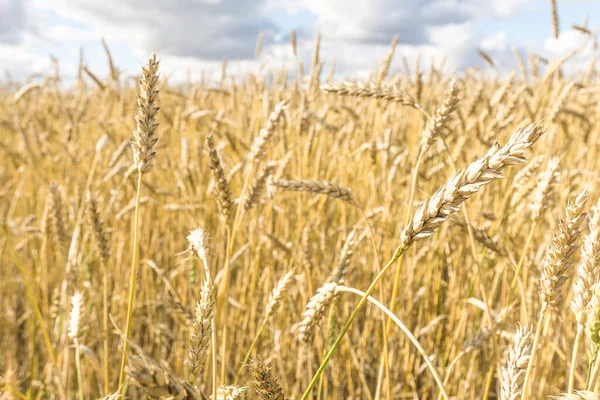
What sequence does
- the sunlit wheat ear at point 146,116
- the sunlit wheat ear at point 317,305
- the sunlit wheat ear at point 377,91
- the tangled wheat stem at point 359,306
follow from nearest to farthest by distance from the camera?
the tangled wheat stem at point 359,306 < the sunlit wheat ear at point 146,116 < the sunlit wheat ear at point 317,305 < the sunlit wheat ear at point 377,91

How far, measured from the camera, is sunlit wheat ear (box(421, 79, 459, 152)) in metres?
0.99

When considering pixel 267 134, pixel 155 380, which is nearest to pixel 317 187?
pixel 267 134

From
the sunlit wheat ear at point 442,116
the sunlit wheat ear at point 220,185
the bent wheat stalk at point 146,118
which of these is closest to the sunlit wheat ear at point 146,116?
the bent wheat stalk at point 146,118

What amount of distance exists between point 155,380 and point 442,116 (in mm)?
817

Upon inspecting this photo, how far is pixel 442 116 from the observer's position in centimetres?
99

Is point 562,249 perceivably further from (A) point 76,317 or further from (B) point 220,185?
(A) point 76,317

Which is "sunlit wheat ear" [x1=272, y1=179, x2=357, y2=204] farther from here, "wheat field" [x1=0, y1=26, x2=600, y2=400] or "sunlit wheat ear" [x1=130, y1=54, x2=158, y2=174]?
"sunlit wheat ear" [x1=130, y1=54, x2=158, y2=174]

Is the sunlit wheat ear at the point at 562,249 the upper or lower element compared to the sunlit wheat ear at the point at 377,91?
lower

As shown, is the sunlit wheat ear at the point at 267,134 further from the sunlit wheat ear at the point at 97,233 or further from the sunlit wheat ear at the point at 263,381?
the sunlit wheat ear at the point at 263,381

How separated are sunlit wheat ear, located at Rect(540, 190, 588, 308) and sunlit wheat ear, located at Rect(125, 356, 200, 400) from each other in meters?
0.47

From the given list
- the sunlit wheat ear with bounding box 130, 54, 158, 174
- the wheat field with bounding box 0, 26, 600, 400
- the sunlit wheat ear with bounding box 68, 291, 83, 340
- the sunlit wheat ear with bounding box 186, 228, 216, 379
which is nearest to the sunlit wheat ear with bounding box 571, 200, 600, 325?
the wheat field with bounding box 0, 26, 600, 400

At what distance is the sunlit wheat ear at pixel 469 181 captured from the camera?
1.49 feet

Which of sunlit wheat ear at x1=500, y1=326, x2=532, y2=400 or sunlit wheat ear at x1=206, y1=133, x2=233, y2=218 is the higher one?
sunlit wheat ear at x1=206, y1=133, x2=233, y2=218

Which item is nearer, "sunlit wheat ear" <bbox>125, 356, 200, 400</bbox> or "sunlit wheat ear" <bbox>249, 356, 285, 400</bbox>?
"sunlit wheat ear" <bbox>125, 356, 200, 400</bbox>
